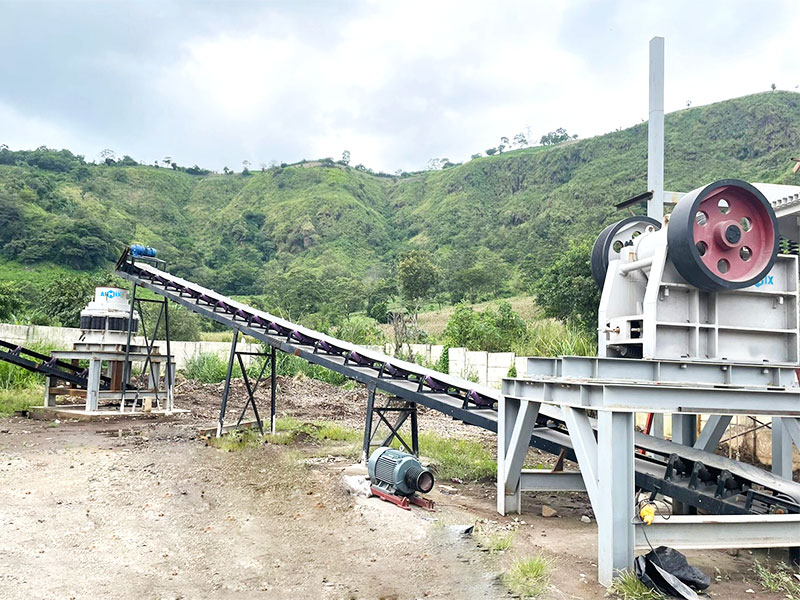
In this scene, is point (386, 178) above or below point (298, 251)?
above

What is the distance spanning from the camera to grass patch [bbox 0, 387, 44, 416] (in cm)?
1661

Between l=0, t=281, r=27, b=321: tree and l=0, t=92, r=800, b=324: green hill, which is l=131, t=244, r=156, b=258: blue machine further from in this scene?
l=0, t=92, r=800, b=324: green hill

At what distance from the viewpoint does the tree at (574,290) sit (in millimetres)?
26328

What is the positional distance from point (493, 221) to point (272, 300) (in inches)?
1731

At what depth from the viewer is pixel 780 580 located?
555 centimetres

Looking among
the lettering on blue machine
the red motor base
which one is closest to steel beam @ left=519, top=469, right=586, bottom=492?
the red motor base

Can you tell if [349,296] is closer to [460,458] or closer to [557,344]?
[557,344]

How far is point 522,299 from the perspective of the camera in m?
49.4

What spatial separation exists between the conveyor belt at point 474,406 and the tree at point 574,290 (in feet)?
50.0

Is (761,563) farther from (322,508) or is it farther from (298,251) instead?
(298,251)

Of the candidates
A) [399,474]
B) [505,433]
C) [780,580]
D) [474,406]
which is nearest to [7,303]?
[474,406]

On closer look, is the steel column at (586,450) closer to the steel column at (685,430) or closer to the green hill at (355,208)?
the steel column at (685,430)

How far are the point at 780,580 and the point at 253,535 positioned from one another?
16.5 feet

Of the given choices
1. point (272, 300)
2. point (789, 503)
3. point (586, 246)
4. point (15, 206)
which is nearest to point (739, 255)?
point (789, 503)
